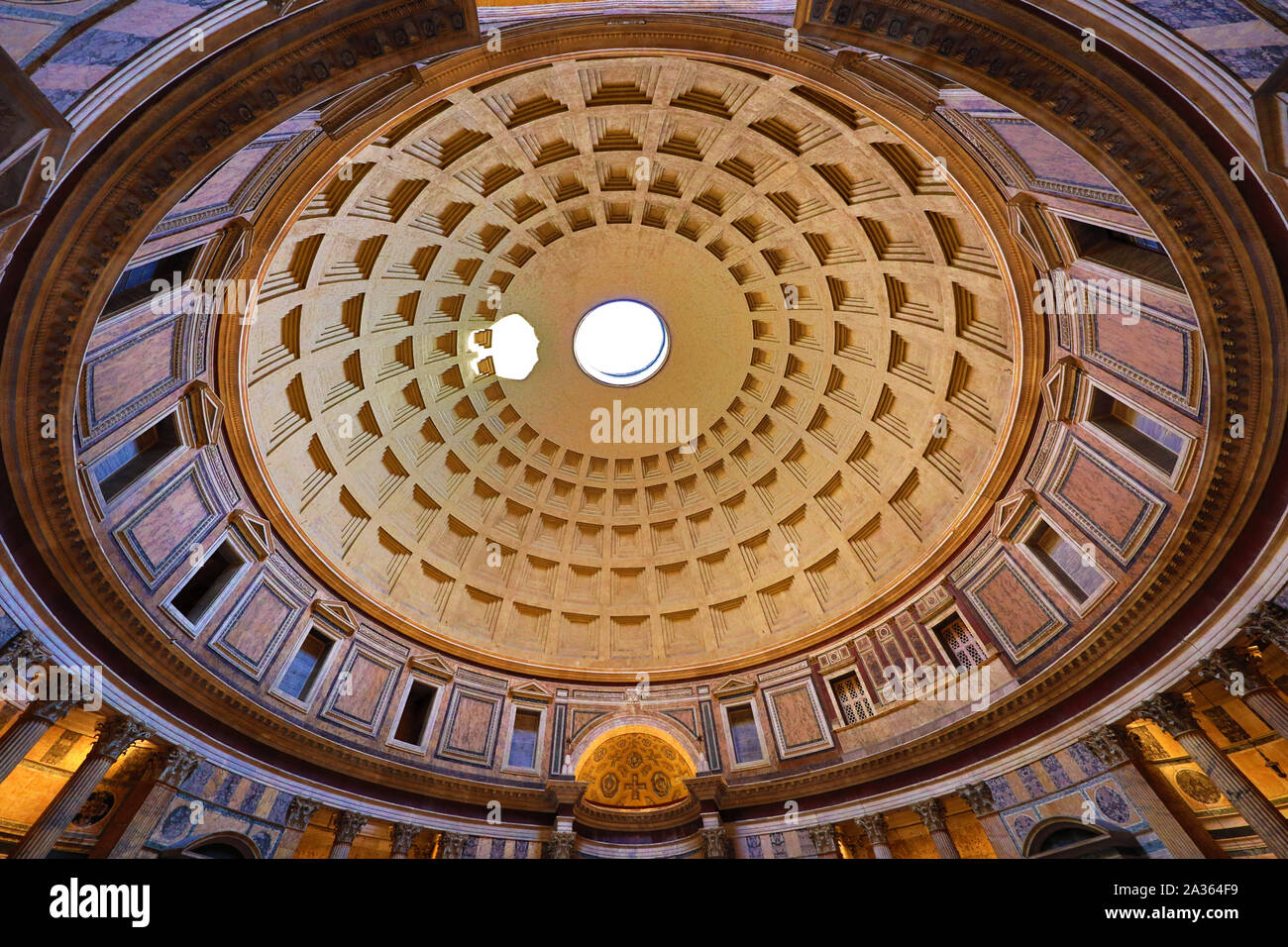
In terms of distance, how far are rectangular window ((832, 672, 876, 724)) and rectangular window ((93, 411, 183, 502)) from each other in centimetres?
2113

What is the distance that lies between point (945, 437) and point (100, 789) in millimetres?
25014

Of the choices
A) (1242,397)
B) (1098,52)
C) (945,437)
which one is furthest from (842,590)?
(1098,52)

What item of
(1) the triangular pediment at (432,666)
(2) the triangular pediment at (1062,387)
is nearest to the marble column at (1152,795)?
(2) the triangular pediment at (1062,387)

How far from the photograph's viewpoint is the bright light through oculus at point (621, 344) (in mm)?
27641

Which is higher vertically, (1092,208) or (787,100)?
(787,100)

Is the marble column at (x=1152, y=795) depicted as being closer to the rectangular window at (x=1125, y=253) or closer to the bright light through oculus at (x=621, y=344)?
the rectangular window at (x=1125, y=253)

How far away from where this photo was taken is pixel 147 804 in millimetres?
13523

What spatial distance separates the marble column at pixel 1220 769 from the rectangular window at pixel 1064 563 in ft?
10.6

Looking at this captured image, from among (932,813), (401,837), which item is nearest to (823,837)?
(932,813)

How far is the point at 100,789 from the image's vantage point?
13.7m

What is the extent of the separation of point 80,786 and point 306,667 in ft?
23.6

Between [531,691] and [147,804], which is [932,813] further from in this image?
[147,804]

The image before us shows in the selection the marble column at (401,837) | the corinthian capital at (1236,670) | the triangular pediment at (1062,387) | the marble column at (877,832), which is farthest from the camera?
the marble column at (401,837)
